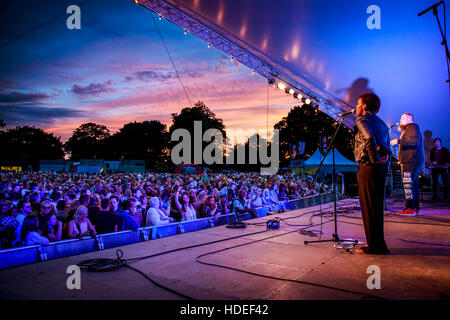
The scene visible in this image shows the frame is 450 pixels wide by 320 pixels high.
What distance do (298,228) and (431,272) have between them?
7.17ft

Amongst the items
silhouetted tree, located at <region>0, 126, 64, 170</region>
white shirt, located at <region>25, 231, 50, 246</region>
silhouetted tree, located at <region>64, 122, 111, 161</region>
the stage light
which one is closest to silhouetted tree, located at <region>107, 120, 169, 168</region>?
silhouetted tree, located at <region>64, 122, 111, 161</region>

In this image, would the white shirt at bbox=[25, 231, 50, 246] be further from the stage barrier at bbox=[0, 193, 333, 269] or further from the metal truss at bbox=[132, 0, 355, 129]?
the metal truss at bbox=[132, 0, 355, 129]

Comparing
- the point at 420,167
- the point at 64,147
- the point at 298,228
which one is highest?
the point at 64,147

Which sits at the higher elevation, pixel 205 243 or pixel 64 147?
pixel 64 147

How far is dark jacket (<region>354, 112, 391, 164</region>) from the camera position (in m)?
2.75

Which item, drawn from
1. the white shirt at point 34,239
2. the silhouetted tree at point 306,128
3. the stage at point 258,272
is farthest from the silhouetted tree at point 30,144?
the stage at point 258,272

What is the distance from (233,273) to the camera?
7.57ft

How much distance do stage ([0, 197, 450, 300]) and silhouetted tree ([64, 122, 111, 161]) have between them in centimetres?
8267

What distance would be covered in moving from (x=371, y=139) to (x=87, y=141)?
88.4m

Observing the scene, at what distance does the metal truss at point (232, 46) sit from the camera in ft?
32.9

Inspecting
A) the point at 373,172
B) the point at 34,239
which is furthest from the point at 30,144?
the point at 373,172

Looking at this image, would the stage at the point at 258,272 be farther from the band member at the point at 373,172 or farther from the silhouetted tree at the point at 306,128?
the silhouetted tree at the point at 306,128
